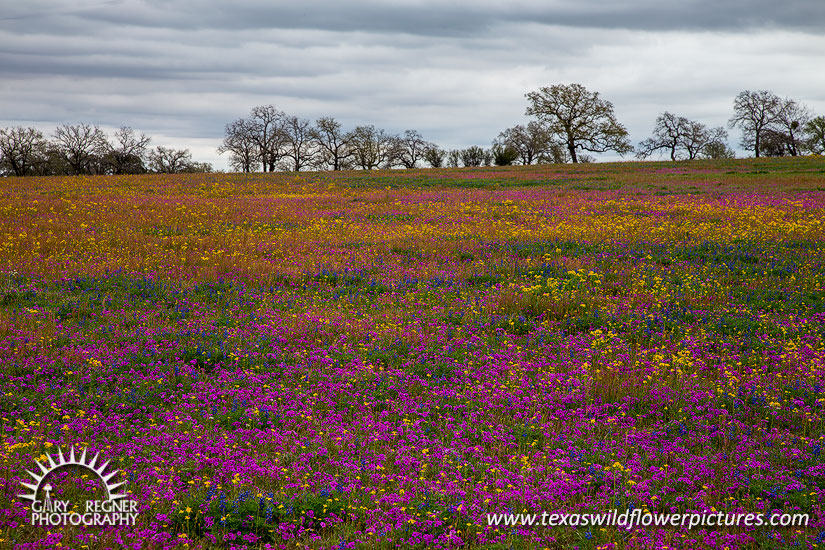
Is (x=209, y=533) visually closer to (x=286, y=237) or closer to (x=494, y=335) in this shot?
(x=494, y=335)

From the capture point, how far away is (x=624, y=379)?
7.21 meters

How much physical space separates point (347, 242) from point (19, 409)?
34.8ft

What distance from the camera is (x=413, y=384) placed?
7.18 m

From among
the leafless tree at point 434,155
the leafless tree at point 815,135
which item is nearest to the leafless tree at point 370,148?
the leafless tree at point 434,155

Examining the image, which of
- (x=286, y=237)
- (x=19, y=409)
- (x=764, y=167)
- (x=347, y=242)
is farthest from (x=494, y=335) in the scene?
(x=764, y=167)

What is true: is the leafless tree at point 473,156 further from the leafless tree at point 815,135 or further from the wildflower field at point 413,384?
the wildflower field at point 413,384
